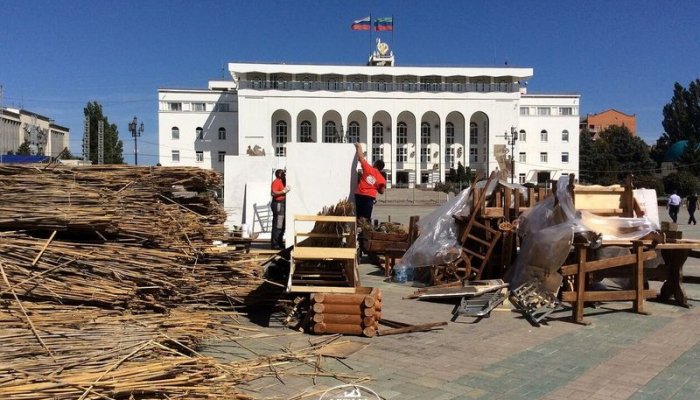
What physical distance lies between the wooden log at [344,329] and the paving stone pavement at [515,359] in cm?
9

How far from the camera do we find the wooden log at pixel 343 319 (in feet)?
20.6

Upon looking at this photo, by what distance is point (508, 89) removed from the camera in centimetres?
8356

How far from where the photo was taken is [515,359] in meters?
5.59

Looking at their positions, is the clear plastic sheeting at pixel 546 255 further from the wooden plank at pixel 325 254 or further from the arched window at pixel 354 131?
the arched window at pixel 354 131

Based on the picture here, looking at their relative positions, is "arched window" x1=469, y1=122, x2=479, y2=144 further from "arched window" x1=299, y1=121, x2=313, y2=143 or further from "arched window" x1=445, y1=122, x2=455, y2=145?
"arched window" x1=299, y1=121, x2=313, y2=143

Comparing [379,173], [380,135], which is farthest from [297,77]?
[379,173]

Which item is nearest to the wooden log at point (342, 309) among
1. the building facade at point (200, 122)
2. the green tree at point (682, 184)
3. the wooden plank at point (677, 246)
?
the wooden plank at point (677, 246)

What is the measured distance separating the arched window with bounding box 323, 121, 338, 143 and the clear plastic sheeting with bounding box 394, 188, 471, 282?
76787mm

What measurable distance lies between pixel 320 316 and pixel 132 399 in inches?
118

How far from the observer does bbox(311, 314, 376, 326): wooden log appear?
6289 mm

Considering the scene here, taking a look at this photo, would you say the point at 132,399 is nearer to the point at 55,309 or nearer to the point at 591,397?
the point at 55,309

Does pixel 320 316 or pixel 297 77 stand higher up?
pixel 297 77

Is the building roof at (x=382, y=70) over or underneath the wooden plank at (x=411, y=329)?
over

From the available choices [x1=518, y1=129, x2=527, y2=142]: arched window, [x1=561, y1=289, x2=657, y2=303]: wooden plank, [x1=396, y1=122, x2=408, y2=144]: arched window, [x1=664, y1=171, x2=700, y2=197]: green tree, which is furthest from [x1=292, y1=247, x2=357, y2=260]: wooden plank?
[x1=518, y1=129, x2=527, y2=142]: arched window
